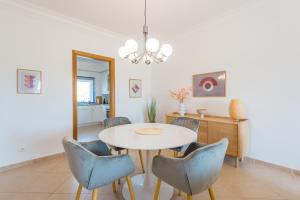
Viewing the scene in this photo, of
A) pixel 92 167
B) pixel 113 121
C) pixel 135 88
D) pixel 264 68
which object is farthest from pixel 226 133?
pixel 135 88

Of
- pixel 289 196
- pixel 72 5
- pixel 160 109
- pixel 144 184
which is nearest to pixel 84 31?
pixel 72 5

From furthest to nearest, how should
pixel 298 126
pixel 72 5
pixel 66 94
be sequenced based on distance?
pixel 66 94
pixel 72 5
pixel 298 126

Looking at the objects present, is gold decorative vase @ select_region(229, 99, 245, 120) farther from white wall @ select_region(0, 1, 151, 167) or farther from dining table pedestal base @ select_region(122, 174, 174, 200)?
white wall @ select_region(0, 1, 151, 167)

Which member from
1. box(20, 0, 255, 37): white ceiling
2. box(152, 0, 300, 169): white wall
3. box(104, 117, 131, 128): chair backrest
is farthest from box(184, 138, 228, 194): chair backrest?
box(20, 0, 255, 37): white ceiling

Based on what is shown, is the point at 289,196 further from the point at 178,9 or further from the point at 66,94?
the point at 66,94

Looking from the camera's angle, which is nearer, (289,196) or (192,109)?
(289,196)

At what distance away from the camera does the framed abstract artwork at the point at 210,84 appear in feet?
10.3

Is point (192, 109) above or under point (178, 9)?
under

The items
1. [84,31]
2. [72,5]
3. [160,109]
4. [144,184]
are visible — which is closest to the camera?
[144,184]

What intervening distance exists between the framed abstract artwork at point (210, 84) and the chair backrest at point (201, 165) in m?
2.07

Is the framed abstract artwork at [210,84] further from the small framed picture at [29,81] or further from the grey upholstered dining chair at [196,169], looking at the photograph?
the small framed picture at [29,81]

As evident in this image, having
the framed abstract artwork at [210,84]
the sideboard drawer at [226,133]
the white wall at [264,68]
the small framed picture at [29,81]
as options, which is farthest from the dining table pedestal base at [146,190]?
the small framed picture at [29,81]

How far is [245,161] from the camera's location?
280 centimetres

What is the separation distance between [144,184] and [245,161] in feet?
6.27
